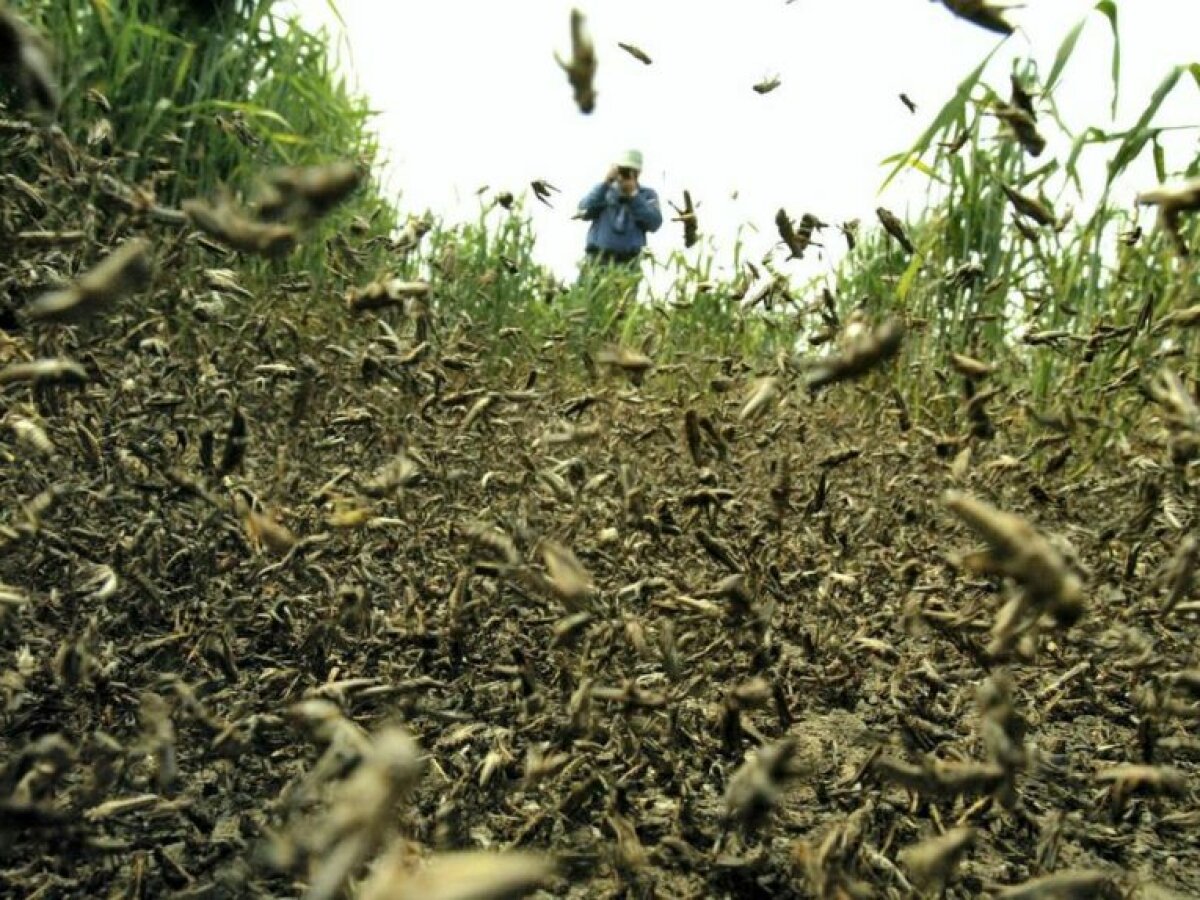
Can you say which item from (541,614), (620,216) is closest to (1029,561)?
(541,614)

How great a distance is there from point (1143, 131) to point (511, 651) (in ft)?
6.83

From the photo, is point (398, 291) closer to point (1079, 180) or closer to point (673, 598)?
point (673, 598)

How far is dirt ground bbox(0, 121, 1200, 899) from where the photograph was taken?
1.41 m

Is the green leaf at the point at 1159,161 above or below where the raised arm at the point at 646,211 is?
below

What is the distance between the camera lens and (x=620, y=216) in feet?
30.7

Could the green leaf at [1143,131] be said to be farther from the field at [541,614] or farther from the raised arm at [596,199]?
the raised arm at [596,199]

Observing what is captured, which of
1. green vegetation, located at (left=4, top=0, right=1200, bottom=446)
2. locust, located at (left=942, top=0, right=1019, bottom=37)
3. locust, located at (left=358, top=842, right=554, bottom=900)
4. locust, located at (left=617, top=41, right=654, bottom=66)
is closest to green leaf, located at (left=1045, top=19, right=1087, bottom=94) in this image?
green vegetation, located at (left=4, top=0, right=1200, bottom=446)

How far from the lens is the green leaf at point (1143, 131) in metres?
2.69

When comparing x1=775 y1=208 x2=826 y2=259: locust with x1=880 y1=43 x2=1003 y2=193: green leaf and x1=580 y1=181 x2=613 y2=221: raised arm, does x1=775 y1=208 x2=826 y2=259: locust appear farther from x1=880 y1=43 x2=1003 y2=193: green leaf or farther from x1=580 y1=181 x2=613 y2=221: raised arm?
x1=580 y1=181 x2=613 y2=221: raised arm

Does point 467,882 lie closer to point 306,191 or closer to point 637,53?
point 306,191

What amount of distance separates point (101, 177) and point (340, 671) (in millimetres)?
1202

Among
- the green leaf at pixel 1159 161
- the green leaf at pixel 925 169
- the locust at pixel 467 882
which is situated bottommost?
the locust at pixel 467 882

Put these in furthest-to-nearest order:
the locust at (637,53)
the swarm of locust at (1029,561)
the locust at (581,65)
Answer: the locust at (637,53), the locust at (581,65), the swarm of locust at (1029,561)

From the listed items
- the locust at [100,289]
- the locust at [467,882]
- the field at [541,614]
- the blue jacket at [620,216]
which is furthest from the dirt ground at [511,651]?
the blue jacket at [620,216]
